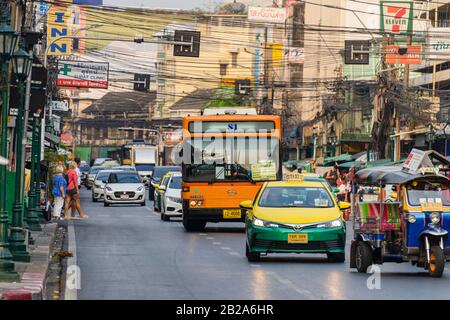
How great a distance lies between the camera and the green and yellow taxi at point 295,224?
947 inches

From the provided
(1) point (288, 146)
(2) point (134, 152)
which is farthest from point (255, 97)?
(2) point (134, 152)

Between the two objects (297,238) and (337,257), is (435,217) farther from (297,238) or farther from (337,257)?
(337,257)

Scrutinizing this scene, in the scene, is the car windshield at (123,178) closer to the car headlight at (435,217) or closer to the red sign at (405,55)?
the red sign at (405,55)

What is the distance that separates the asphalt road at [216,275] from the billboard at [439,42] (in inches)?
1320

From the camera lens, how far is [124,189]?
59062mm

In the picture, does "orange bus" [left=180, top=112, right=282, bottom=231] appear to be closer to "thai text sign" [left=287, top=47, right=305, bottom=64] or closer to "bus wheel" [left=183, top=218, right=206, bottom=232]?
"bus wheel" [left=183, top=218, right=206, bottom=232]

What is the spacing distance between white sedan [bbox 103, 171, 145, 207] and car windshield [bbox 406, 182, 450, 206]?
123ft

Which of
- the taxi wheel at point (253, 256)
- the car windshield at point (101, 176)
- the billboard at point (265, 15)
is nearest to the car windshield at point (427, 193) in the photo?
the taxi wheel at point (253, 256)

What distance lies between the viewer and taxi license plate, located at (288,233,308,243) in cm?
2398

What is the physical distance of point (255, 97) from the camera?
116m

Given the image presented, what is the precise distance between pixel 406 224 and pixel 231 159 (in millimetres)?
15676

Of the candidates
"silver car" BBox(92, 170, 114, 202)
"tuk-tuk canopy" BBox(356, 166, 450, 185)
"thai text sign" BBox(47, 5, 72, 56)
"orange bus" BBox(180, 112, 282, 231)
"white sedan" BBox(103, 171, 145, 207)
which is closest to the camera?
"tuk-tuk canopy" BBox(356, 166, 450, 185)

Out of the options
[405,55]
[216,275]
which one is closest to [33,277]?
[216,275]

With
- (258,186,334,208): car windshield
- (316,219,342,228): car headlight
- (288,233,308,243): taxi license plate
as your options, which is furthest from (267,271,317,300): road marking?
(258,186,334,208): car windshield
